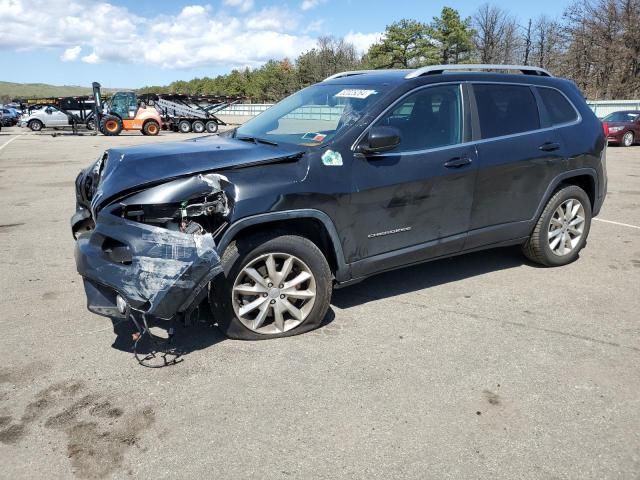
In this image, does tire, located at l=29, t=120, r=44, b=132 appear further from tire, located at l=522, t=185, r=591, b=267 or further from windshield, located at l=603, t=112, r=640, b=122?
→ tire, located at l=522, t=185, r=591, b=267

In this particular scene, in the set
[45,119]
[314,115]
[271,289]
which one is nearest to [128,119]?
[45,119]

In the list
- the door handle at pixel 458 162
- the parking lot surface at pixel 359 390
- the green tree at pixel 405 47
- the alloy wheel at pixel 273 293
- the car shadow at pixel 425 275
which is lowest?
the parking lot surface at pixel 359 390

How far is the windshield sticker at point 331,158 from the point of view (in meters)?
3.80

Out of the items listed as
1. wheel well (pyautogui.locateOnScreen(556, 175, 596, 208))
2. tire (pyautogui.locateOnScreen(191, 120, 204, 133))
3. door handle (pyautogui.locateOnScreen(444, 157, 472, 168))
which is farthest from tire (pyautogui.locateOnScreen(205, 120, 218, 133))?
door handle (pyautogui.locateOnScreen(444, 157, 472, 168))

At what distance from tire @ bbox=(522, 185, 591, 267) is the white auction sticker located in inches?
84.4

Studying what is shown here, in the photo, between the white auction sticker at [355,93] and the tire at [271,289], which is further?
the white auction sticker at [355,93]

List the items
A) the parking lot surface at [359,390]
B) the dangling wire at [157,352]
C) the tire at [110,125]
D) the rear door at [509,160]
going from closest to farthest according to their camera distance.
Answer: the parking lot surface at [359,390]
the dangling wire at [157,352]
the rear door at [509,160]
the tire at [110,125]

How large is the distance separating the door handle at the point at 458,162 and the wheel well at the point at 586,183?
1.52 m

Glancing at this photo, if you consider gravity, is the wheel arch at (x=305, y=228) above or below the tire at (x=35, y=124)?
below

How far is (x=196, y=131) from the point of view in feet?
110

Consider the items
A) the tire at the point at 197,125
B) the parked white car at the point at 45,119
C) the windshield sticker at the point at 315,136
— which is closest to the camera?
the windshield sticker at the point at 315,136

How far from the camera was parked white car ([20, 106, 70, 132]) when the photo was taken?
33000 mm

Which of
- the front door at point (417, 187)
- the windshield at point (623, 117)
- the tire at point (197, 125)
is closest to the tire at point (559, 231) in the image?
the front door at point (417, 187)

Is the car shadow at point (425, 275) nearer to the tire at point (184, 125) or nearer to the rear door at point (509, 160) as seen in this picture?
the rear door at point (509, 160)
